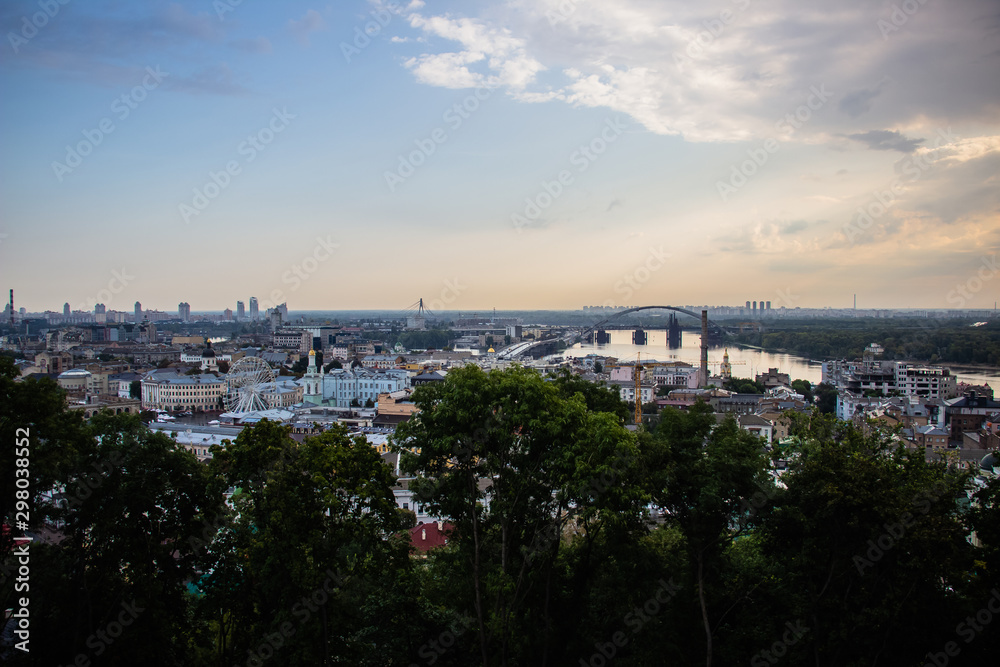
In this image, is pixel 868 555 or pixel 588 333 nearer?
pixel 868 555

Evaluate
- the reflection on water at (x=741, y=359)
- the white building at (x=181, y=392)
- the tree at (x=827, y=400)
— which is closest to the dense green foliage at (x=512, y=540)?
the tree at (x=827, y=400)

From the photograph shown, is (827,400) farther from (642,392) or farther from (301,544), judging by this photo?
(301,544)

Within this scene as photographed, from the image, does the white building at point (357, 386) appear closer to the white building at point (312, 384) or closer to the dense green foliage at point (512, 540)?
the white building at point (312, 384)

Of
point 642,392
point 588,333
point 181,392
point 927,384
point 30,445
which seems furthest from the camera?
point 588,333

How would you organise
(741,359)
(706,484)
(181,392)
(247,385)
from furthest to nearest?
(741,359) → (181,392) → (247,385) → (706,484)

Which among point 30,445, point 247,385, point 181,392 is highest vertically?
point 30,445

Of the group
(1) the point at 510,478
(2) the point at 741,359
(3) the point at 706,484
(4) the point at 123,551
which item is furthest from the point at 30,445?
(2) the point at 741,359

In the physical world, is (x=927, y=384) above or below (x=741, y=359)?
above

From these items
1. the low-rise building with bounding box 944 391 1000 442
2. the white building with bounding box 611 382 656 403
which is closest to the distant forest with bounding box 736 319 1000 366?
the white building with bounding box 611 382 656 403

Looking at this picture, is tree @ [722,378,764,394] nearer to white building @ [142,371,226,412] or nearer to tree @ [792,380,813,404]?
tree @ [792,380,813,404]
